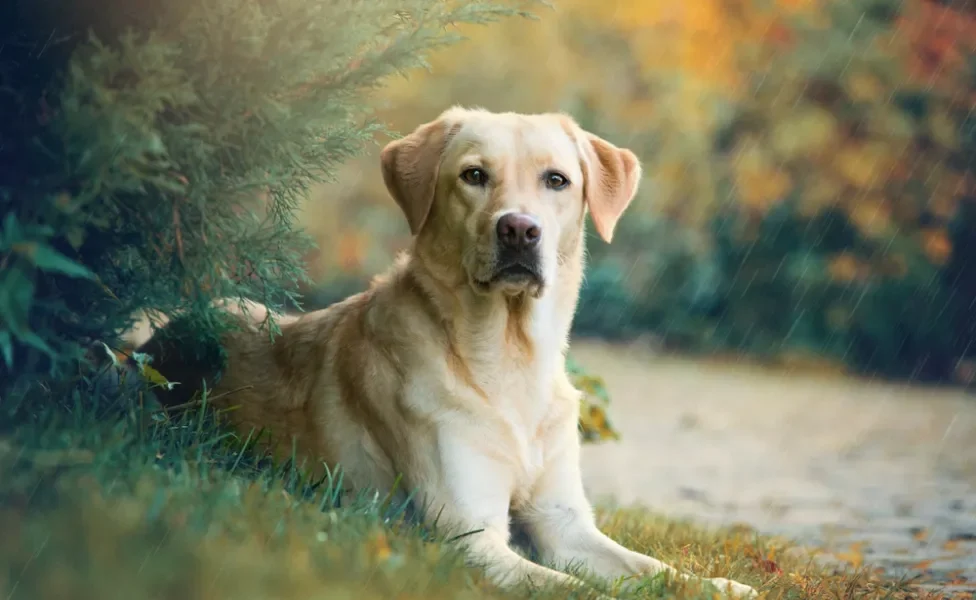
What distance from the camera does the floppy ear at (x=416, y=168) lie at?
3.89 m

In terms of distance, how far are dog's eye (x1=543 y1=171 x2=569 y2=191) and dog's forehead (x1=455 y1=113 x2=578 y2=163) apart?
5 cm

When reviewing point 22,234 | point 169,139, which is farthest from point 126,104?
point 22,234

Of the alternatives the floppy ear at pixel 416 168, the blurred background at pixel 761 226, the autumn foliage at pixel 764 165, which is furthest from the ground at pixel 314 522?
the autumn foliage at pixel 764 165

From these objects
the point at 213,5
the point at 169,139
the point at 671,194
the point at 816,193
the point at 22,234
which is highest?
the point at 213,5

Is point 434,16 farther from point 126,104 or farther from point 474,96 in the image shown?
point 474,96

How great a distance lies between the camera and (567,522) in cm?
379

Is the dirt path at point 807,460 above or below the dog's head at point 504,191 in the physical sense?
below

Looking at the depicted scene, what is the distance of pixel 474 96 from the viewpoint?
49.2 feet

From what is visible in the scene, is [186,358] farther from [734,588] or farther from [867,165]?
[867,165]

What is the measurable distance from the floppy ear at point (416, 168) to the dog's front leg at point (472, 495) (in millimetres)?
844

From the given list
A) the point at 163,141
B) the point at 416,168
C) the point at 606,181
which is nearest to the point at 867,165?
the point at 606,181

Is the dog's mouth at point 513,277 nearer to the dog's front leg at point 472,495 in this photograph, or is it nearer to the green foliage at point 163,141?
the dog's front leg at point 472,495

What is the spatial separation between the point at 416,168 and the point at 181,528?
1.87 meters

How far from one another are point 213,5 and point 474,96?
12094 mm
